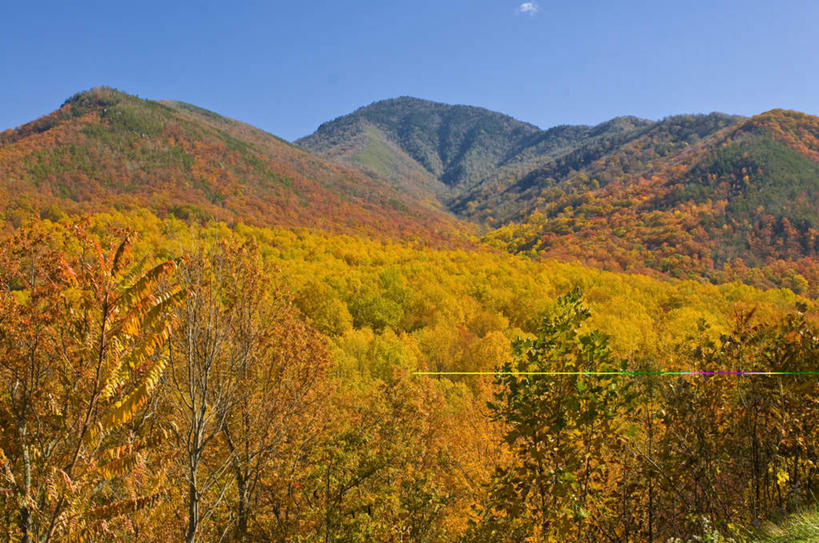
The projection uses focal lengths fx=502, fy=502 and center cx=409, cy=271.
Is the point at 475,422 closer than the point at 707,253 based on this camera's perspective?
Yes

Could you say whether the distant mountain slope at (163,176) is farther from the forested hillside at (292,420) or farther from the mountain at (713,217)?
the forested hillside at (292,420)

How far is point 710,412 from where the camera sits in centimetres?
531

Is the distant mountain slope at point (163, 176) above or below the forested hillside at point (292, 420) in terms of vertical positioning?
above

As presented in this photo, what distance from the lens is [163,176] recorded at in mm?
108312

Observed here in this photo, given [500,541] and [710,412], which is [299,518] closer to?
[500,541]

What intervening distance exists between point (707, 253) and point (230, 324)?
128612 mm

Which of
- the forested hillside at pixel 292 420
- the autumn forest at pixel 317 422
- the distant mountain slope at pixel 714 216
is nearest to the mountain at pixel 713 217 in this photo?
the distant mountain slope at pixel 714 216

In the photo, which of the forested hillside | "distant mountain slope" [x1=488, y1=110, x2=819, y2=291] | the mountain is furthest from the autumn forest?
"distant mountain slope" [x1=488, y1=110, x2=819, y2=291]

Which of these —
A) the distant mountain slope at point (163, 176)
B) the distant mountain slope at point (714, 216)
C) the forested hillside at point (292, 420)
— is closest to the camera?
the forested hillside at point (292, 420)

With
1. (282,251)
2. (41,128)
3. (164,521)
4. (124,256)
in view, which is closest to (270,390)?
(164,521)

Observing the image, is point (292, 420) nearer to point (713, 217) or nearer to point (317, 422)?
point (317, 422)

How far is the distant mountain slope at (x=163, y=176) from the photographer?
89.6 meters

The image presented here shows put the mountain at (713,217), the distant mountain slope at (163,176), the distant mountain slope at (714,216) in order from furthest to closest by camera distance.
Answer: the distant mountain slope at (714,216)
the mountain at (713,217)
the distant mountain slope at (163,176)

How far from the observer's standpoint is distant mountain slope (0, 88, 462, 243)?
89625mm
